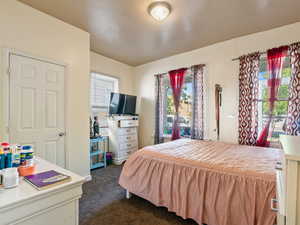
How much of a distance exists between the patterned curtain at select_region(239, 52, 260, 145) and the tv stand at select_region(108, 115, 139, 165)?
2523 millimetres

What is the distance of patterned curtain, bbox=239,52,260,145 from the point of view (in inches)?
110

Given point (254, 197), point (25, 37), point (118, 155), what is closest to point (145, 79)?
point (118, 155)

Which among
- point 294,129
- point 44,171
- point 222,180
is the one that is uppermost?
point 294,129

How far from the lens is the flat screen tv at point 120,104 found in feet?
12.8

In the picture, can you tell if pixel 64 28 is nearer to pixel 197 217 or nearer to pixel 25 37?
pixel 25 37

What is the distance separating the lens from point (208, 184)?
1597mm

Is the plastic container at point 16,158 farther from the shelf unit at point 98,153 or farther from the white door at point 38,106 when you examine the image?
the shelf unit at point 98,153

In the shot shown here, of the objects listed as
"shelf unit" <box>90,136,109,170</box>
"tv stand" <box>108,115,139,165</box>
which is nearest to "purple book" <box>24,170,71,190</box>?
"shelf unit" <box>90,136,109,170</box>

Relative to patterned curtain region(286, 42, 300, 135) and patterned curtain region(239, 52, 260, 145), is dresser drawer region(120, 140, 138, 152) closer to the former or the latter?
patterned curtain region(239, 52, 260, 145)

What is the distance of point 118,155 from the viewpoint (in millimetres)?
3848

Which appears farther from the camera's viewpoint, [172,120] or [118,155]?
[172,120]

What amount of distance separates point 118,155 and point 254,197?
9.91 feet

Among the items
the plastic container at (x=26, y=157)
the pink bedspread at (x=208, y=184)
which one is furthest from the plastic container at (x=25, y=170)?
the pink bedspread at (x=208, y=184)

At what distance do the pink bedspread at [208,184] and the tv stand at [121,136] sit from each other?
65.8 inches
